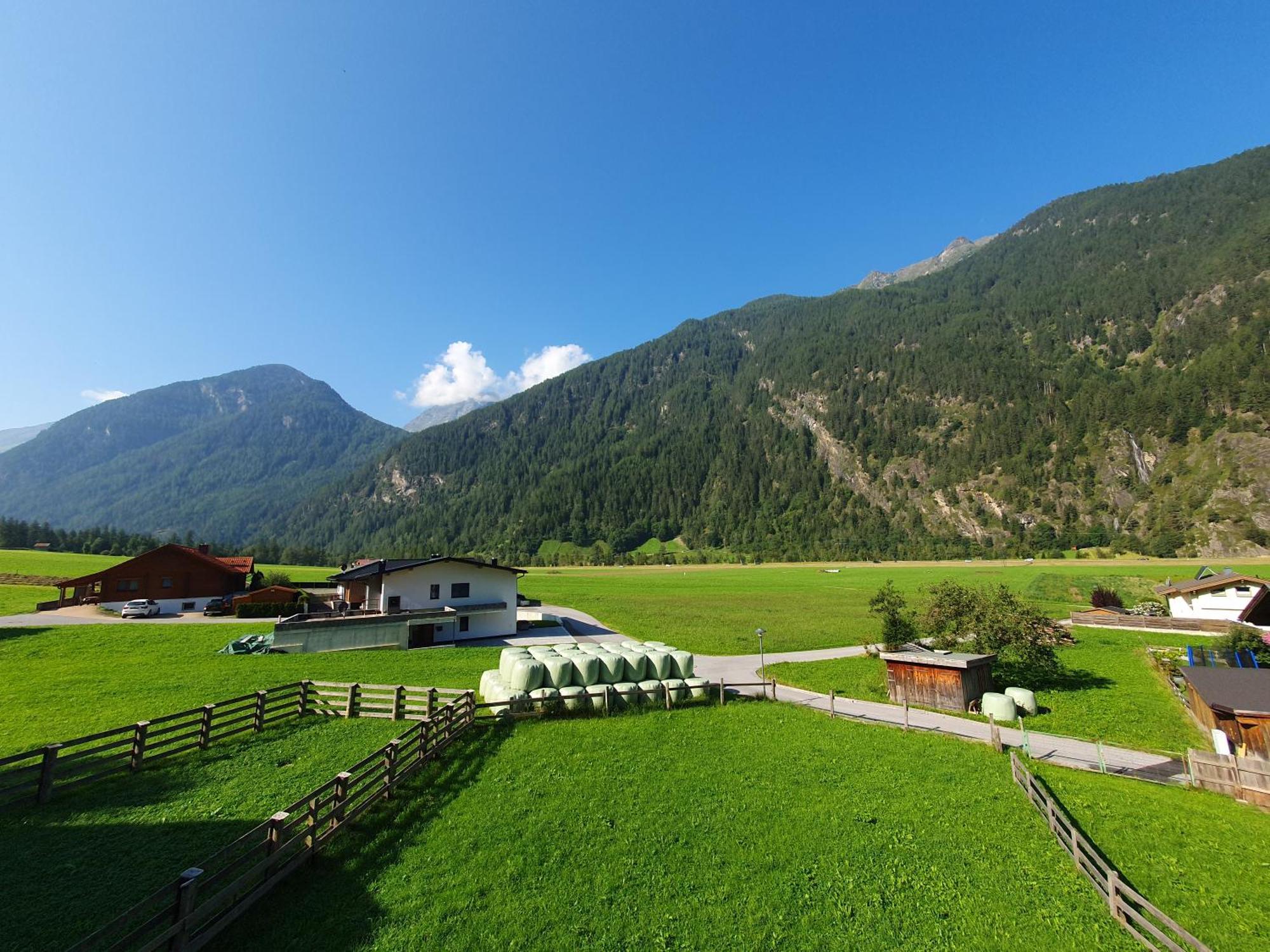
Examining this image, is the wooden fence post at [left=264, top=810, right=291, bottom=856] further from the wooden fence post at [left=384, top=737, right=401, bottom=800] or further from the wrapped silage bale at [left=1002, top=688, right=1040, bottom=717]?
the wrapped silage bale at [left=1002, top=688, right=1040, bottom=717]

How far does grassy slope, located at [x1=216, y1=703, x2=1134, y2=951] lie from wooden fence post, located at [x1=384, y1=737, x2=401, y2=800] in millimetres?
648

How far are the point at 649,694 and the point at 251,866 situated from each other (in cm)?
1830

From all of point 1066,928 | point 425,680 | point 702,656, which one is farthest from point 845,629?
point 1066,928

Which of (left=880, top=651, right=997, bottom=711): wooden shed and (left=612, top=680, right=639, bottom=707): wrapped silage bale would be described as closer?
(left=612, top=680, right=639, bottom=707): wrapped silage bale

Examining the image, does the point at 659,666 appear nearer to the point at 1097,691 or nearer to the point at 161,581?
the point at 1097,691

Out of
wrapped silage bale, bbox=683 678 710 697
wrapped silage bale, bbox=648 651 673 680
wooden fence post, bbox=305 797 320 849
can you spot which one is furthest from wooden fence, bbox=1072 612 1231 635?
wooden fence post, bbox=305 797 320 849

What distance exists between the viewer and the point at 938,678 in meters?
28.8

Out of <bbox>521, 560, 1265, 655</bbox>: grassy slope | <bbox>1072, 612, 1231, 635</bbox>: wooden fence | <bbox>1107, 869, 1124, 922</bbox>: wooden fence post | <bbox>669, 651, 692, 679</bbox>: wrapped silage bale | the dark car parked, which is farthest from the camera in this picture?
the dark car parked

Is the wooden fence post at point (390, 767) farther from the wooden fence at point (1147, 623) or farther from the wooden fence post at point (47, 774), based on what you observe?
the wooden fence at point (1147, 623)

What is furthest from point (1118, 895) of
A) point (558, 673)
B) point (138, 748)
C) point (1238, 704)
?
point (138, 748)

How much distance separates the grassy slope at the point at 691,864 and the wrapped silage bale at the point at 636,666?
822cm

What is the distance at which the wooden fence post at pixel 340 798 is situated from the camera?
40.3ft

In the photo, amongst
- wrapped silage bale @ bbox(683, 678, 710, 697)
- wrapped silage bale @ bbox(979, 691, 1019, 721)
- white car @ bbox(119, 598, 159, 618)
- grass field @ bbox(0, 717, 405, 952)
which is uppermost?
white car @ bbox(119, 598, 159, 618)

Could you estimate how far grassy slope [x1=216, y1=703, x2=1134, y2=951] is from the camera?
9.99 meters
